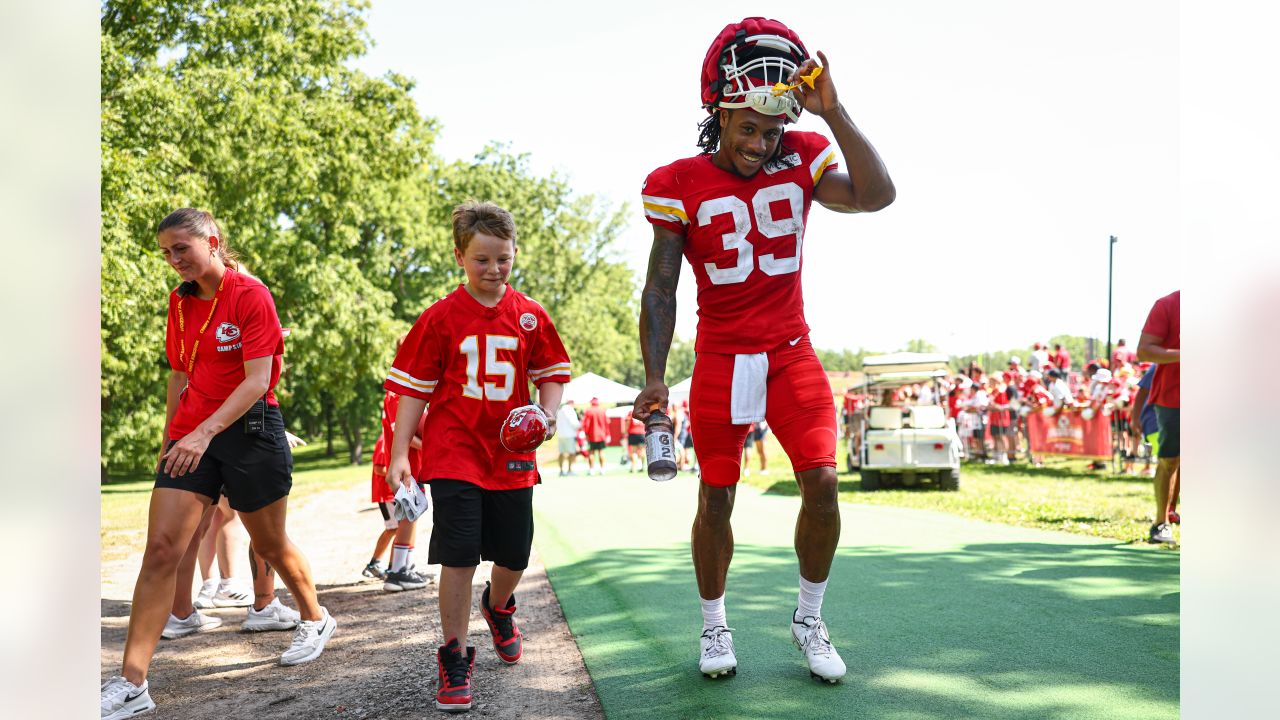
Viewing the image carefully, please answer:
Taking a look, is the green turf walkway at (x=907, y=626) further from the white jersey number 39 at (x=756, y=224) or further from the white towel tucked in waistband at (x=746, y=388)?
the white jersey number 39 at (x=756, y=224)

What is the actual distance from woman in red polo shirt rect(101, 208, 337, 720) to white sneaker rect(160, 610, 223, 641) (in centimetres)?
124

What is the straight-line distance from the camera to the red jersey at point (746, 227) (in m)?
3.78

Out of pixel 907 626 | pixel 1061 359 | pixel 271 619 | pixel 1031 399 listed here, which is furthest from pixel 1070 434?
pixel 271 619

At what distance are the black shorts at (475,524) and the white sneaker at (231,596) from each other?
312cm

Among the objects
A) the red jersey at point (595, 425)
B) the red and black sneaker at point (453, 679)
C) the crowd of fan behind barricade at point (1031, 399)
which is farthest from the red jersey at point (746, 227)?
the red jersey at point (595, 425)

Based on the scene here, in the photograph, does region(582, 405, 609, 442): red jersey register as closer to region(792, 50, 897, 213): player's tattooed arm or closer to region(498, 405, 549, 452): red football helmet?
region(498, 405, 549, 452): red football helmet

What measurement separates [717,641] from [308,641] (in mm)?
2270

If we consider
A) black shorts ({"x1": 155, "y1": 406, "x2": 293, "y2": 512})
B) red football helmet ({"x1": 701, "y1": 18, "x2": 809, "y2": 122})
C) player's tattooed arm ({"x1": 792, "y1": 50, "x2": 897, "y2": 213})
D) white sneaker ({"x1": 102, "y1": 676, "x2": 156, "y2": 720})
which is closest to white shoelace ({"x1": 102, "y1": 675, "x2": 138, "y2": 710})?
white sneaker ({"x1": 102, "y1": 676, "x2": 156, "y2": 720})

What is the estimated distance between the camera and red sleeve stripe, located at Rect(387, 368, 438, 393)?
13.8 feet

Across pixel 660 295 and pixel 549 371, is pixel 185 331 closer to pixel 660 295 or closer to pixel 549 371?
pixel 549 371

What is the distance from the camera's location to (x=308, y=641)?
490 centimetres

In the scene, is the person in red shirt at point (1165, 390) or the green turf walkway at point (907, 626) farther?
the person in red shirt at point (1165, 390)
